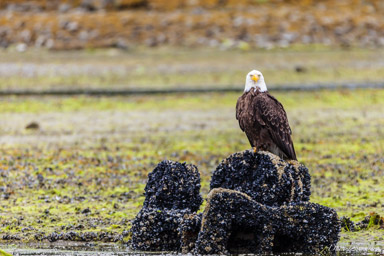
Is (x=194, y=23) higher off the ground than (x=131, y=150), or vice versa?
(x=131, y=150)

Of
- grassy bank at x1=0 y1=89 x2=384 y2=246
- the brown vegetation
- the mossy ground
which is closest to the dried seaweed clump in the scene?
grassy bank at x1=0 y1=89 x2=384 y2=246

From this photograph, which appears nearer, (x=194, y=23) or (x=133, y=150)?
(x=133, y=150)

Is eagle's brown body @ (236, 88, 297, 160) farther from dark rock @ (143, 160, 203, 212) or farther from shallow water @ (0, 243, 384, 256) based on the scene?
shallow water @ (0, 243, 384, 256)

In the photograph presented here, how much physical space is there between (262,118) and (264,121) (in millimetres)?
39

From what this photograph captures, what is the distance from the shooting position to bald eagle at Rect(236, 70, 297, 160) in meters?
9.46

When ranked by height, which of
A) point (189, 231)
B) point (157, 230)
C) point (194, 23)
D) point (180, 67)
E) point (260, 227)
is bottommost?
point (194, 23)

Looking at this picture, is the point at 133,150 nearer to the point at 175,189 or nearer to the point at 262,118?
the point at 262,118

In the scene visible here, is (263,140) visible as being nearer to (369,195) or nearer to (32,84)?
(369,195)

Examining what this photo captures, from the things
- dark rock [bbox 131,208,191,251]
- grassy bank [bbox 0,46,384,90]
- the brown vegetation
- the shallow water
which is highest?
dark rock [bbox 131,208,191,251]

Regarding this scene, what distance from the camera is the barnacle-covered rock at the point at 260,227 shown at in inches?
319

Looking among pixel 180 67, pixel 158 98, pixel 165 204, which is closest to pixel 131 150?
pixel 165 204

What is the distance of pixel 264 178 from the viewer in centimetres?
872

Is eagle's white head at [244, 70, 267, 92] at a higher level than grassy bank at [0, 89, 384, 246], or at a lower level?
higher

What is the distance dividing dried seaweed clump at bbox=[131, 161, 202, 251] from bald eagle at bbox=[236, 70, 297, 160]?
0.91 metres
